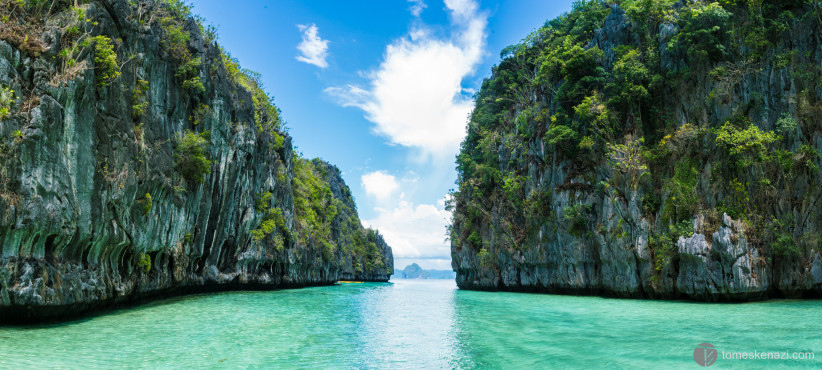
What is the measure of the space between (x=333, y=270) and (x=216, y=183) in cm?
3376

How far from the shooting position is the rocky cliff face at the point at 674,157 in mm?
16344

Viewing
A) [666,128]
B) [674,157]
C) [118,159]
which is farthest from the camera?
[666,128]

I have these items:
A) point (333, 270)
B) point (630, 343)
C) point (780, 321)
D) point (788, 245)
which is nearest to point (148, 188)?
point (630, 343)

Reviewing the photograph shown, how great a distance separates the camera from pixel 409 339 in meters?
10.1

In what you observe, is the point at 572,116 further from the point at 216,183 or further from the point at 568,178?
the point at 216,183

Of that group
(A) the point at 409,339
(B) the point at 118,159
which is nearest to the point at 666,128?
(A) the point at 409,339

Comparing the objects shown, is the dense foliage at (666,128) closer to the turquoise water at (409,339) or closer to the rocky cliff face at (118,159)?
the turquoise water at (409,339)

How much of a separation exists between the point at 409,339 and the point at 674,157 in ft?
56.3

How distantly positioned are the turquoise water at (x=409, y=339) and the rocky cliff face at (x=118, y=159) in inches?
63.8

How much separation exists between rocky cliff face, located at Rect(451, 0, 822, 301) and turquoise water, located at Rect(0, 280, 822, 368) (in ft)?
12.0

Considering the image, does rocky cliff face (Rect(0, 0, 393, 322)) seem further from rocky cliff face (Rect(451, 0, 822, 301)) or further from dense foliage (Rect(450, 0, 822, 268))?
rocky cliff face (Rect(451, 0, 822, 301))

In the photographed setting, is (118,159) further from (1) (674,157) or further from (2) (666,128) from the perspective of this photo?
(2) (666,128)

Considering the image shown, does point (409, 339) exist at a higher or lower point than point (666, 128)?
lower

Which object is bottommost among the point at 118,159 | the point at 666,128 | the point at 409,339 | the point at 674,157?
the point at 409,339
